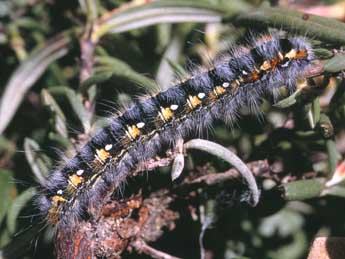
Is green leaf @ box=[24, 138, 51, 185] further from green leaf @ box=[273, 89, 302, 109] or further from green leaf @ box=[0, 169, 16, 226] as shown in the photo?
green leaf @ box=[273, 89, 302, 109]

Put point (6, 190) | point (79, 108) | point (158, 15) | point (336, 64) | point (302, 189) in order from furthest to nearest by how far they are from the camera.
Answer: point (158, 15)
point (6, 190)
point (79, 108)
point (302, 189)
point (336, 64)

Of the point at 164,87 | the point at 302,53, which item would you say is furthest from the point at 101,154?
the point at 302,53

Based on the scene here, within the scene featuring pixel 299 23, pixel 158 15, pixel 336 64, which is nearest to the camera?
pixel 336 64

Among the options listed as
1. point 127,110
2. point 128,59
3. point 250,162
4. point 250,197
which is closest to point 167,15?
point 128,59

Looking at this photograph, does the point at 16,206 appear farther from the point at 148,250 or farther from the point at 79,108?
the point at 148,250

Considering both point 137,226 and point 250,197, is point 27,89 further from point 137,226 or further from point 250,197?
point 250,197

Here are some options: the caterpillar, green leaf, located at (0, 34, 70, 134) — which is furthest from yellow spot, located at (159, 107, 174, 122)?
green leaf, located at (0, 34, 70, 134)

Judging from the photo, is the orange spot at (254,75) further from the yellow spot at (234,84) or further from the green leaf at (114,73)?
the green leaf at (114,73)
